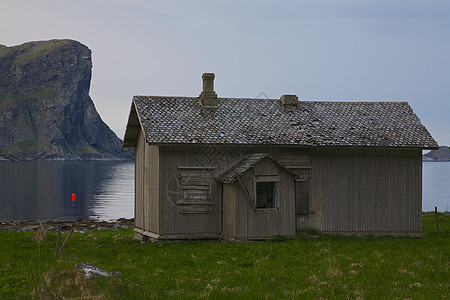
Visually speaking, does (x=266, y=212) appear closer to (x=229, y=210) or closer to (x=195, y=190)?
(x=229, y=210)

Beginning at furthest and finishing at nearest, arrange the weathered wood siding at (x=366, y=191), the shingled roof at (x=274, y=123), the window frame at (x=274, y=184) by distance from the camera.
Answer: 1. the weathered wood siding at (x=366, y=191)
2. the shingled roof at (x=274, y=123)
3. the window frame at (x=274, y=184)

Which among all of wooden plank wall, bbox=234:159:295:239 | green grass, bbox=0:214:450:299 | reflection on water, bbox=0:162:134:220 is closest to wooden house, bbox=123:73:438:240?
wooden plank wall, bbox=234:159:295:239

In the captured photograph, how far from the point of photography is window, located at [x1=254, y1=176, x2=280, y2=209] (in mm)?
25734

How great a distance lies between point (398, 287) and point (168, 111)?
15.0 m

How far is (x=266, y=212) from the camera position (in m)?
25.5

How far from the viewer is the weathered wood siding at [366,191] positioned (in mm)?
27797

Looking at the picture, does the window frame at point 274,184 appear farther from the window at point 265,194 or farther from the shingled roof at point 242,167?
the shingled roof at point 242,167

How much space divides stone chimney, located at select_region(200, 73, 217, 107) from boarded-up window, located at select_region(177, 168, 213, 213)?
12.9 feet

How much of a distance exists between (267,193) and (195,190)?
10.1 feet

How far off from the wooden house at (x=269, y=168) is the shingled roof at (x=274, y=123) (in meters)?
0.05

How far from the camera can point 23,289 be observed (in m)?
14.8

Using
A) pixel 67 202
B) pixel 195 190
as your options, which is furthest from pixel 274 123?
pixel 67 202

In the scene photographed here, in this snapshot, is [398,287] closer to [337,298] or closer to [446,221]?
[337,298]

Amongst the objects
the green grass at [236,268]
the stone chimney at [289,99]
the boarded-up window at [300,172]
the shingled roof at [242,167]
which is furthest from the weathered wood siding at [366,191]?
the stone chimney at [289,99]
